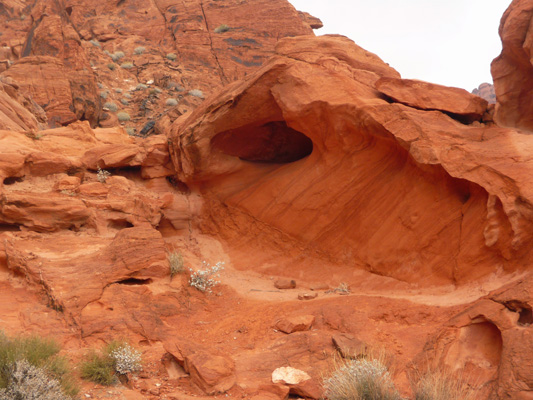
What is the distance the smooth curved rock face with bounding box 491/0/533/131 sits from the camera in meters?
7.86

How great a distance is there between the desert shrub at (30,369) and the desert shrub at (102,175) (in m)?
5.93

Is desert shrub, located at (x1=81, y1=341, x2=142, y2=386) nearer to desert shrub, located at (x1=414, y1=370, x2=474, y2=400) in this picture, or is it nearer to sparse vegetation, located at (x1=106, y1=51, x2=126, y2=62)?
desert shrub, located at (x1=414, y1=370, x2=474, y2=400)

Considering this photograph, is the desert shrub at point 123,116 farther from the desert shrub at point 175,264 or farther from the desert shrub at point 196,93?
the desert shrub at point 175,264

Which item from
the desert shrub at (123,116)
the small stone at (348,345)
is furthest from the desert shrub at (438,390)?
the desert shrub at (123,116)

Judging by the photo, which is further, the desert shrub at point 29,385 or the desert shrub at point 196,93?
the desert shrub at point 196,93

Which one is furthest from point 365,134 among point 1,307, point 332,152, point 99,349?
point 1,307

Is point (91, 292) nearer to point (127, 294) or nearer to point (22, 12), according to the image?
point (127, 294)

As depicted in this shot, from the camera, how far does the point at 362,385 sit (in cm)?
445

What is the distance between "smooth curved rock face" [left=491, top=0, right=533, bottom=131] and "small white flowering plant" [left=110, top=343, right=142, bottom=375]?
7087mm

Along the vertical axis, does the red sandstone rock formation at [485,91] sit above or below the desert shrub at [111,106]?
above

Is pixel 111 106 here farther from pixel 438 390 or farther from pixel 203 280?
pixel 438 390

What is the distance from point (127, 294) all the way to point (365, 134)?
499 centimetres

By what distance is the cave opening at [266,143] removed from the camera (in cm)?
1091

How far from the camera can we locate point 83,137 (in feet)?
37.3
